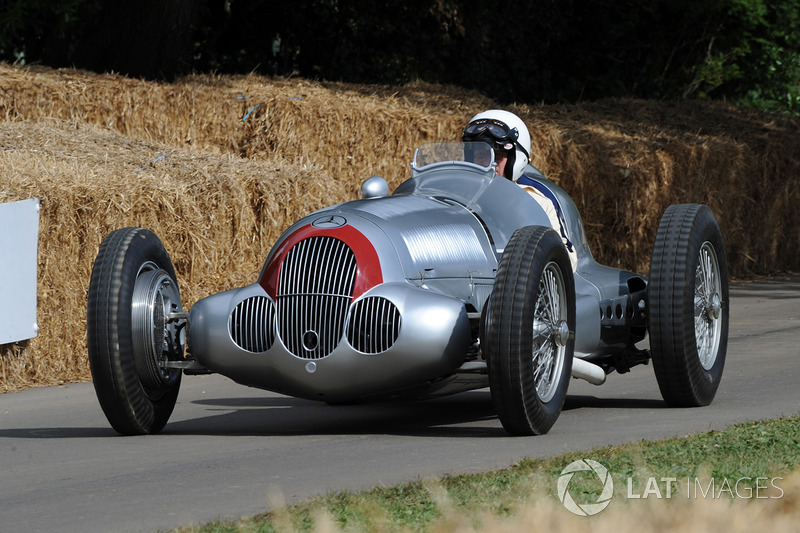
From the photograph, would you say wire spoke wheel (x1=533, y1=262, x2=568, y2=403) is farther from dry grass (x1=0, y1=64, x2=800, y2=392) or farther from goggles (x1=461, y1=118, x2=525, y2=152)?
dry grass (x1=0, y1=64, x2=800, y2=392)

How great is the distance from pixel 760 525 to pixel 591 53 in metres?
21.7

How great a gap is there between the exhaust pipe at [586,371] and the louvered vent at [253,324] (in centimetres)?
173

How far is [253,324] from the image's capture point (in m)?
6.79

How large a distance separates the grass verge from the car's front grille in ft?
4.38

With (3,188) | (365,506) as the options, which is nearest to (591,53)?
(3,188)

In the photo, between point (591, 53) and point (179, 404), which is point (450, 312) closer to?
point (179, 404)

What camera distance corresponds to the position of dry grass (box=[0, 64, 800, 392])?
33.2 feet

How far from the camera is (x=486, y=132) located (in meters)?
8.56

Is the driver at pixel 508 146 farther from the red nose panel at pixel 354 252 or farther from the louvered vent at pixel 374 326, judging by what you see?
the louvered vent at pixel 374 326

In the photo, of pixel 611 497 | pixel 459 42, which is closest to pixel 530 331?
pixel 611 497

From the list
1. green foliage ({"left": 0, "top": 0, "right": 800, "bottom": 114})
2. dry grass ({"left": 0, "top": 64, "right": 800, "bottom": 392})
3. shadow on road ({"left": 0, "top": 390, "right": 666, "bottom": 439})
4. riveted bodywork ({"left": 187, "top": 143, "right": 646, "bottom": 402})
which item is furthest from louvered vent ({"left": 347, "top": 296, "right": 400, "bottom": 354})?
green foliage ({"left": 0, "top": 0, "right": 800, "bottom": 114})

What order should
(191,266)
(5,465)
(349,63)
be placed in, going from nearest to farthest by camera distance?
(5,465), (191,266), (349,63)

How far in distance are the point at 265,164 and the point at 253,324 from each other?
19.1ft

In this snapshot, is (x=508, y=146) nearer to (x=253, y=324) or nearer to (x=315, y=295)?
(x=315, y=295)
